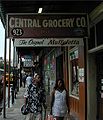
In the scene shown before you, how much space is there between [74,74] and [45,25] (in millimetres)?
5588

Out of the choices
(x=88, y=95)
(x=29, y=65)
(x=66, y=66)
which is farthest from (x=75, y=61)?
(x=29, y=65)

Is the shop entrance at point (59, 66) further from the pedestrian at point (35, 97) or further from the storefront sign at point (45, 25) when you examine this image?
the storefront sign at point (45, 25)

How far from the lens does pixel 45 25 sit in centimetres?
998

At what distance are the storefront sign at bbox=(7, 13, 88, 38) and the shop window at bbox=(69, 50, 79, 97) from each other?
14.0ft

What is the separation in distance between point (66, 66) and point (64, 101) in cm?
670

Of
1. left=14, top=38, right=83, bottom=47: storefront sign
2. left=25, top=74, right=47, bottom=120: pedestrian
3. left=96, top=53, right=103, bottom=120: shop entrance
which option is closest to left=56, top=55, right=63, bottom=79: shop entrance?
left=96, top=53, right=103, bottom=120: shop entrance

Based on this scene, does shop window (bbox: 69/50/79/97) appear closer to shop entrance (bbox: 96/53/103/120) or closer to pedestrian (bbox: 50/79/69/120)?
shop entrance (bbox: 96/53/103/120)

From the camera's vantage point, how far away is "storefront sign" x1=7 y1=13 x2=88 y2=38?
9945 millimetres

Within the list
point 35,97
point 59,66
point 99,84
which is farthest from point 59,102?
point 59,66

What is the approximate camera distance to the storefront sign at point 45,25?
392 inches

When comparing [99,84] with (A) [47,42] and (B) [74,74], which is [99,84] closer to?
(A) [47,42]

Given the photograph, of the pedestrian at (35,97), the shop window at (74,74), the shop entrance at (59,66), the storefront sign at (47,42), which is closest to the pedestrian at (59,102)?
the storefront sign at (47,42)

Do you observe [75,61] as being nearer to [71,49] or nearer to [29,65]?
[71,49]

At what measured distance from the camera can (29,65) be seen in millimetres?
54562
